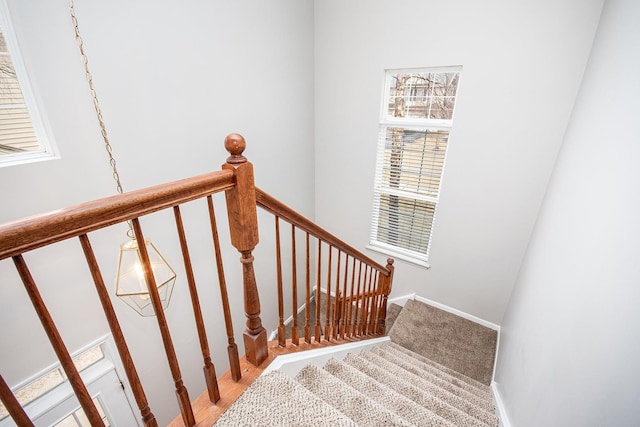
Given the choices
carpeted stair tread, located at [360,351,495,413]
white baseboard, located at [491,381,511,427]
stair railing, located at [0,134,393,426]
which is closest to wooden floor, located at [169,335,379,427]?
stair railing, located at [0,134,393,426]

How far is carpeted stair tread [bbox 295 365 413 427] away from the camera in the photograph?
120cm

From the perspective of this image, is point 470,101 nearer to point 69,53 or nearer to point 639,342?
point 639,342

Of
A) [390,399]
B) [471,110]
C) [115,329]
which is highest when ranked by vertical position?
[471,110]

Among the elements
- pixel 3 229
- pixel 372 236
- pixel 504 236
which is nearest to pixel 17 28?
pixel 3 229

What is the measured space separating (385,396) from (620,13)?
8.21 feet

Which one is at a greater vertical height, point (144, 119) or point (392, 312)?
point (144, 119)

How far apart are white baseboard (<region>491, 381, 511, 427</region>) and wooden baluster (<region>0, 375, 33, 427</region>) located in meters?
2.38

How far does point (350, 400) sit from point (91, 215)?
3.95 feet

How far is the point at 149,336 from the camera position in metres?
2.46

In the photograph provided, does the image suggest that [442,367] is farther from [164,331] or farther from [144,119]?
[144,119]

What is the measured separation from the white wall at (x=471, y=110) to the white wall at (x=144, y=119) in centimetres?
69

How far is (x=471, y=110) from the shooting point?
9.33ft

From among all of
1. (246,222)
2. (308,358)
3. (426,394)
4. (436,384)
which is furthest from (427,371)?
(246,222)

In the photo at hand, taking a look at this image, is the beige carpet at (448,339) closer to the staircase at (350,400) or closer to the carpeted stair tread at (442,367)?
the carpeted stair tread at (442,367)
